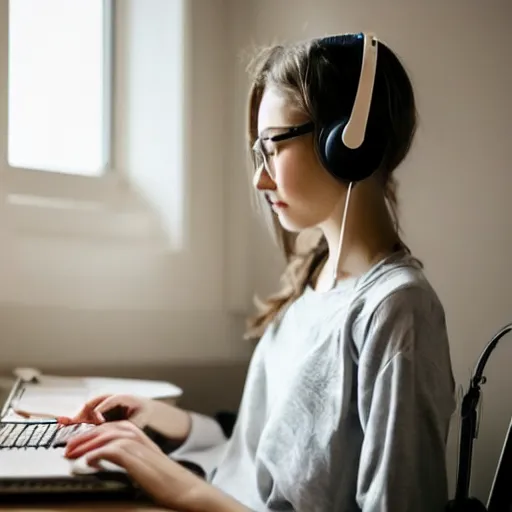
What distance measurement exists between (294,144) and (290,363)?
0.25 metres

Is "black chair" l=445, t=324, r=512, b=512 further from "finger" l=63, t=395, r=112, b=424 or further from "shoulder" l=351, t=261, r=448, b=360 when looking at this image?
"finger" l=63, t=395, r=112, b=424

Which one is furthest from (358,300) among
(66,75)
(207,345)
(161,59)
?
(66,75)

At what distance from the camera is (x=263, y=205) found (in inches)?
40.2

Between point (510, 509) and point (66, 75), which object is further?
point (66, 75)

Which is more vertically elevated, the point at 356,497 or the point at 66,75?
the point at 66,75

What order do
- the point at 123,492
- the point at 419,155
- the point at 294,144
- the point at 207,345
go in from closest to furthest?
the point at 123,492 → the point at 294,144 → the point at 419,155 → the point at 207,345

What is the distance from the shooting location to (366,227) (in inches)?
32.5

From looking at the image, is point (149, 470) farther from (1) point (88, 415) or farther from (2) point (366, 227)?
(2) point (366, 227)

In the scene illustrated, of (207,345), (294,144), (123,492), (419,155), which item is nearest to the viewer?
(123,492)

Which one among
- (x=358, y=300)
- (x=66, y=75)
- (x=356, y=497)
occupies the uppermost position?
(x=66, y=75)

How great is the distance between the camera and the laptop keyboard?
733 millimetres

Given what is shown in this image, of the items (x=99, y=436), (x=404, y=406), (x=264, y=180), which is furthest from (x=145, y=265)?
(x=404, y=406)

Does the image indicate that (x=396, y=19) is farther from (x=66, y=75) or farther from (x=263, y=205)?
(x=66, y=75)

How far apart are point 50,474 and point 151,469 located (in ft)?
0.31
